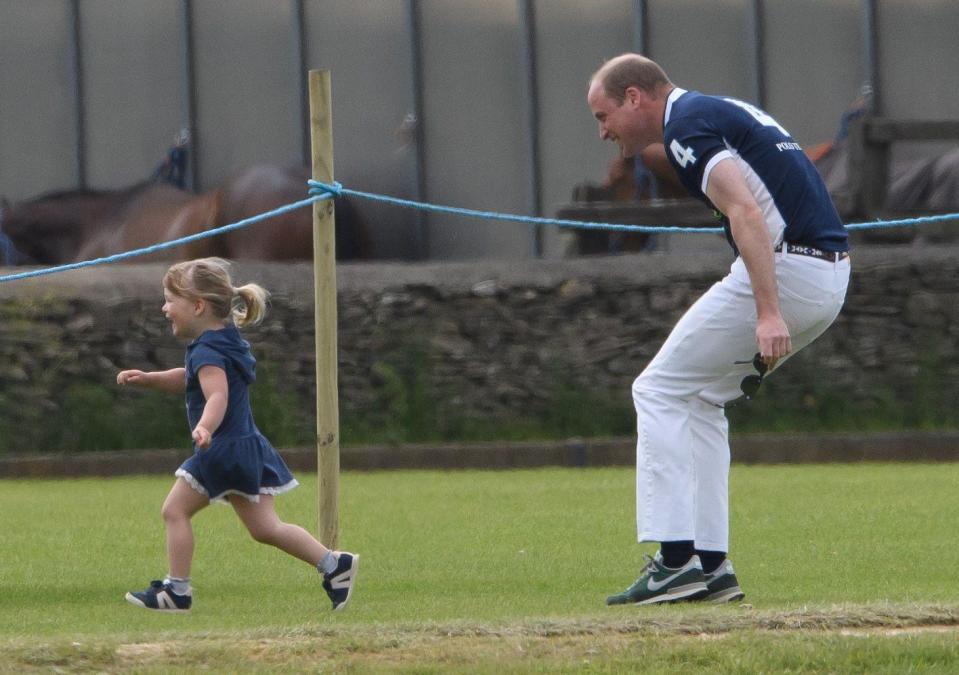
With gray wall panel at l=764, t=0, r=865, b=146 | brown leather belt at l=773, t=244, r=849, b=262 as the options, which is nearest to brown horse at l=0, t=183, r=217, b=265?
gray wall panel at l=764, t=0, r=865, b=146

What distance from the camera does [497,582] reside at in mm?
7117

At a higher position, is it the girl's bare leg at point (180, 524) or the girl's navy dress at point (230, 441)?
the girl's navy dress at point (230, 441)

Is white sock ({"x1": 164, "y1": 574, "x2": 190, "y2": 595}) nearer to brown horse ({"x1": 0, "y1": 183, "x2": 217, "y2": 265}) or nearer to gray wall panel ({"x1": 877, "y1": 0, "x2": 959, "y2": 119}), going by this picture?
brown horse ({"x1": 0, "y1": 183, "x2": 217, "y2": 265})

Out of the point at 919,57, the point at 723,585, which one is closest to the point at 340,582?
the point at 723,585

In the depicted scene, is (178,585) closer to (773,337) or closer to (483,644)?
(483,644)

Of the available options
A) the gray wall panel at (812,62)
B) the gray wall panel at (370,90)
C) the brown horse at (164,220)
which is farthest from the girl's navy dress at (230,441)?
the gray wall panel at (370,90)

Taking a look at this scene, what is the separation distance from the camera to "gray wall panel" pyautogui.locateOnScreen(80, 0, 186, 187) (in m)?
18.8

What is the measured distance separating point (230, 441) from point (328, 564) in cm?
48

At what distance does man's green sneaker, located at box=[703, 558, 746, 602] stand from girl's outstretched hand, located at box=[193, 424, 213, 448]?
156cm

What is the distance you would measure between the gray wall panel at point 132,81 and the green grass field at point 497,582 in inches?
264

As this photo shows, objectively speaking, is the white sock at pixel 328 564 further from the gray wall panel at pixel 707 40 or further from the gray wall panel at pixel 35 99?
the gray wall panel at pixel 35 99

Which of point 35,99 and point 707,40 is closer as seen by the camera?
point 707,40

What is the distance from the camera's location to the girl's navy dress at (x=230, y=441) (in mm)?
6445

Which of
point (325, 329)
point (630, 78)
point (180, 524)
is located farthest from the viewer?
point (325, 329)
